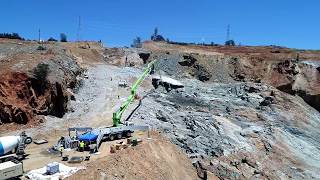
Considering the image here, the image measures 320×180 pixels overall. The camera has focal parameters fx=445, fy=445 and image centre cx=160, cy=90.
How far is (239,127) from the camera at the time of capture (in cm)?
4078

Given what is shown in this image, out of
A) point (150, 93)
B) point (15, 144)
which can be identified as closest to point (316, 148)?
point (150, 93)

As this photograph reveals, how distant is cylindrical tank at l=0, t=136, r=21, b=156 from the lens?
2557 centimetres

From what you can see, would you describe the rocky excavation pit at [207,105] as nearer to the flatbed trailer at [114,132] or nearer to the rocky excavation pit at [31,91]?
the rocky excavation pit at [31,91]

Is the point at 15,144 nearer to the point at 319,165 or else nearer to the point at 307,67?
the point at 319,165

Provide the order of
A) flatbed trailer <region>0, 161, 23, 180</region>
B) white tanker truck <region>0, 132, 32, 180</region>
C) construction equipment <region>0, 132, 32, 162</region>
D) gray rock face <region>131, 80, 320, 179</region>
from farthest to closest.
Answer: gray rock face <region>131, 80, 320, 179</region>, construction equipment <region>0, 132, 32, 162</region>, white tanker truck <region>0, 132, 32, 180</region>, flatbed trailer <region>0, 161, 23, 180</region>

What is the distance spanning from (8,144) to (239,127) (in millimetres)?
21878

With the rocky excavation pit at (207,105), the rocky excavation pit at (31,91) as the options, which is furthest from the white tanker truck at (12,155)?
the rocky excavation pit at (207,105)

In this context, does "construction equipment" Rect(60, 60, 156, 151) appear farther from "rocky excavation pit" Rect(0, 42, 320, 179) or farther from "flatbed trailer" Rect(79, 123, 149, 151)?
"rocky excavation pit" Rect(0, 42, 320, 179)

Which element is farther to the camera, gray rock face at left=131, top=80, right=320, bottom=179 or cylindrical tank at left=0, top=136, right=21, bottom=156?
gray rock face at left=131, top=80, right=320, bottom=179

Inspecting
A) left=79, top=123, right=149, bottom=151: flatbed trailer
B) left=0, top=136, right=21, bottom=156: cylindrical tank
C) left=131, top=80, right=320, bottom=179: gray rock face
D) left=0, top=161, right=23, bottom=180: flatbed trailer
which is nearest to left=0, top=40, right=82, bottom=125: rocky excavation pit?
left=79, top=123, right=149, bottom=151: flatbed trailer

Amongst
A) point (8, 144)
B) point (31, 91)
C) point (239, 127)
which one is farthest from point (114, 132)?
point (239, 127)

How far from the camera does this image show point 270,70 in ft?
208

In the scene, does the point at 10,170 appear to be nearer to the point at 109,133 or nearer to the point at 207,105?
the point at 109,133

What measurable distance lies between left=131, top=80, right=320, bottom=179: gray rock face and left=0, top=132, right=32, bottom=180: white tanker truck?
39.2 ft
